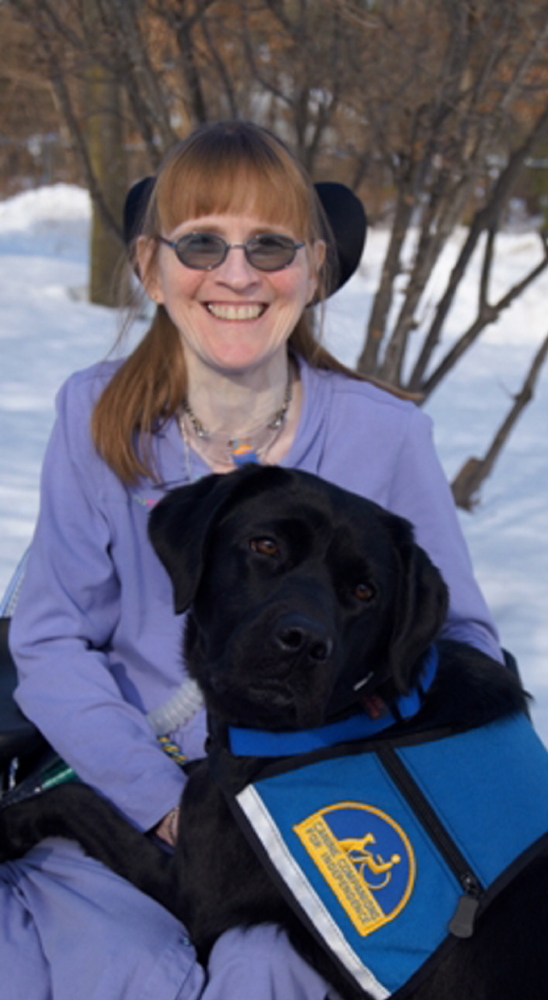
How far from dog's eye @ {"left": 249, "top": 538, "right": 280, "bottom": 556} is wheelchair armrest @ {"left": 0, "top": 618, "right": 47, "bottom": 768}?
0.64 meters

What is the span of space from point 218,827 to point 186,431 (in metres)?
1.01

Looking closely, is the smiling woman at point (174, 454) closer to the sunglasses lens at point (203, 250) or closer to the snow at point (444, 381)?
the sunglasses lens at point (203, 250)

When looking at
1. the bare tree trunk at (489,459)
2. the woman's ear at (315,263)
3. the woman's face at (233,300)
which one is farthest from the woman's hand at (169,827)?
the bare tree trunk at (489,459)

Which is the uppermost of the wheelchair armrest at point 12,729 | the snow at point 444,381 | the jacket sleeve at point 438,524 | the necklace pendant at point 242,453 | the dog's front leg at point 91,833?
the necklace pendant at point 242,453

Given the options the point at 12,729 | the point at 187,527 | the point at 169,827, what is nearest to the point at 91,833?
the point at 169,827

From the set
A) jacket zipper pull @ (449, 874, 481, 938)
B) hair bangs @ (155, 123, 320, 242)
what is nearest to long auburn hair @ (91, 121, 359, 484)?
hair bangs @ (155, 123, 320, 242)

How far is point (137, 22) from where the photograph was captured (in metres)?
4.36

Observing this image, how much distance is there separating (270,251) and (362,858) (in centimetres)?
143

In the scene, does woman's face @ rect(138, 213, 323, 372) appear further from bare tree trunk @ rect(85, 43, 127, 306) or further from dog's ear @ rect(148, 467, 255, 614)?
bare tree trunk @ rect(85, 43, 127, 306)

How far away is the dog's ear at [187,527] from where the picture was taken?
7.68ft

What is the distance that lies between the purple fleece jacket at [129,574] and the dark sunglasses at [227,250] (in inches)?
13.8

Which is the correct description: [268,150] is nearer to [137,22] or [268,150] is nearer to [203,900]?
[203,900]

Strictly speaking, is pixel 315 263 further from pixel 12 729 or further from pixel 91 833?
pixel 91 833

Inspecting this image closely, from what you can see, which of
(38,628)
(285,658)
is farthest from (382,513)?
(38,628)
